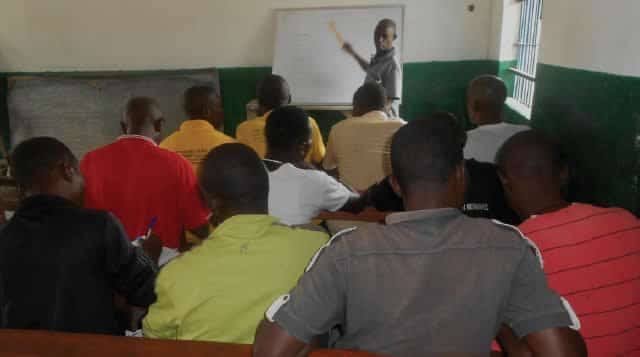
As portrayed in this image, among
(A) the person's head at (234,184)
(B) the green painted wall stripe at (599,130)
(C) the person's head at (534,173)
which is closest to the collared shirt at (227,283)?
(A) the person's head at (234,184)

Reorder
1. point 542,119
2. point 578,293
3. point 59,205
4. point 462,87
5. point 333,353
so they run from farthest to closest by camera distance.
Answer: point 462,87 < point 542,119 < point 59,205 < point 578,293 < point 333,353

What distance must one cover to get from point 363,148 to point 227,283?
189 cm

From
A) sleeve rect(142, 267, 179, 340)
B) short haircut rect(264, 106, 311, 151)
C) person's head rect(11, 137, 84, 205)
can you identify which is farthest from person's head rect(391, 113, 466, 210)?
short haircut rect(264, 106, 311, 151)

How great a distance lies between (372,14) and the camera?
4.79m

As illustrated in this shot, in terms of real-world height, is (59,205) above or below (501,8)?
below

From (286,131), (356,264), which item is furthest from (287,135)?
(356,264)

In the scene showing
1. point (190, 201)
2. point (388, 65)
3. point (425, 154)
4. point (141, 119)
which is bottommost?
point (190, 201)

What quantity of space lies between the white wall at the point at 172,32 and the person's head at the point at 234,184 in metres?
3.81

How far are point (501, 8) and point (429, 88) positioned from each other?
36.9 inches

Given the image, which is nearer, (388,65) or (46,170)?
(46,170)

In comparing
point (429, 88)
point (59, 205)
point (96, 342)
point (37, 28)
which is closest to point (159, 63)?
point (37, 28)

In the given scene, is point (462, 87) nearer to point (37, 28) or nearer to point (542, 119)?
point (542, 119)

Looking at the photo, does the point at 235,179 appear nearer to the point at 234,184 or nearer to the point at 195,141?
the point at 234,184

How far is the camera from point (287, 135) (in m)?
2.32
